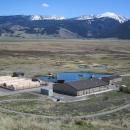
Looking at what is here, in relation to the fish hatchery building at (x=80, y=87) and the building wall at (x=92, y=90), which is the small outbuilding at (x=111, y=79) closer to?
the building wall at (x=92, y=90)

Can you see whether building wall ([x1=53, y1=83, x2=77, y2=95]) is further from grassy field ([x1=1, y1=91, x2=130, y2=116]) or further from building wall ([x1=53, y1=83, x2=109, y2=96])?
grassy field ([x1=1, y1=91, x2=130, y2=116])

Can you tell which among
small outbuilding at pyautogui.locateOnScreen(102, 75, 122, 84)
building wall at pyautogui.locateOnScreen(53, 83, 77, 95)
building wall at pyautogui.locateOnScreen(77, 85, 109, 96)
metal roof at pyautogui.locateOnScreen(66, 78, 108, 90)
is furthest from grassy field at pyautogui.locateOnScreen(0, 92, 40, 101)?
small outbuilding at pyautogui.locateOnScreen(102, 75, 122, 84)

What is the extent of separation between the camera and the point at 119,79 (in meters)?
73.7

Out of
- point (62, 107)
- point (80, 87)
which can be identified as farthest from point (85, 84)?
point (62, 107)

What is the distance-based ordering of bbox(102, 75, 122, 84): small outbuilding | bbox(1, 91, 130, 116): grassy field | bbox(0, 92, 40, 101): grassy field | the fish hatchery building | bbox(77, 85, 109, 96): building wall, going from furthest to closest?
bbox(102, 75, 122, 84): small outbuilding, bbox(77, 85, 109, 96): building wall, the fish hatchery building, bbox(0, 92, 40, 101): grassy field, bbox(1, 91, 130, 116): grassy field

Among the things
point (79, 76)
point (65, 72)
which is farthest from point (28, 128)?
point (65, 72)

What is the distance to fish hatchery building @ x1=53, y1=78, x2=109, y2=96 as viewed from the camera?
56.8 meters

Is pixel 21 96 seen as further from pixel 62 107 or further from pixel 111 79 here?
pixel 111 79

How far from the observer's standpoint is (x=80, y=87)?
189ft

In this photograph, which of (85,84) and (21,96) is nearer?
(21,96)

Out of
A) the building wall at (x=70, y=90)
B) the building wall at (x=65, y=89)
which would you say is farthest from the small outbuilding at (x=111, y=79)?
the building wall at (x=65, y=89)

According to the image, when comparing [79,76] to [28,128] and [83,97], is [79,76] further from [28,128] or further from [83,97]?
[28,128]

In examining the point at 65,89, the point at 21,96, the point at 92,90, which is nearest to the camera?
the point at 21,96

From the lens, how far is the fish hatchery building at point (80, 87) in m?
56.8
